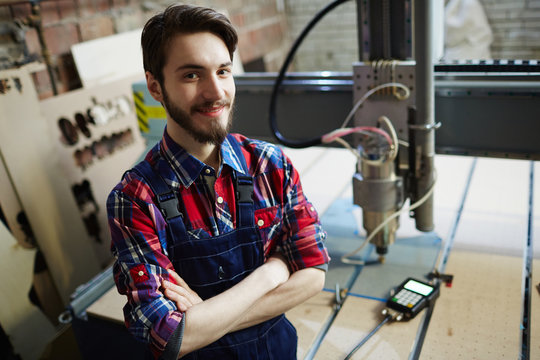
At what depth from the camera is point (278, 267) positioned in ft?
3.46

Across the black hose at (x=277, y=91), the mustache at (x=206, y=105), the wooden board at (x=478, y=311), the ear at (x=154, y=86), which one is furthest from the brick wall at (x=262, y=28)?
the wooden board at (x=478, y=311)

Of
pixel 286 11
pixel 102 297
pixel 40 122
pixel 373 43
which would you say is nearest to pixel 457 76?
pixel 373 43

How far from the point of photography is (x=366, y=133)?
1.37 metres

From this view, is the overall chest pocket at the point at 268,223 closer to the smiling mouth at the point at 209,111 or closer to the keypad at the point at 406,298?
the smiling mouth at the point at 209,111

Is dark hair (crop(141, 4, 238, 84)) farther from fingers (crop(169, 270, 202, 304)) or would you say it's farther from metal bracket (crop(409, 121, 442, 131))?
metal bracket (crop(409, 121, 442, 131))

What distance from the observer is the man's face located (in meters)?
0.90

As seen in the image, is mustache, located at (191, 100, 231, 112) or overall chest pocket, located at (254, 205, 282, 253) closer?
mustache, located at (191, 100, 231, 112)

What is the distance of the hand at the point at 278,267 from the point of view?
1.04 m

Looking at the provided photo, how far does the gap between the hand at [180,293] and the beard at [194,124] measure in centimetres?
28

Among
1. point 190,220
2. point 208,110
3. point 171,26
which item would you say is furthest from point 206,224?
point 171,26

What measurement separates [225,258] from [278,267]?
13cm

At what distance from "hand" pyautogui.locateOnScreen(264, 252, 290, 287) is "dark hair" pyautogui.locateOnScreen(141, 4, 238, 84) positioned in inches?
18.1

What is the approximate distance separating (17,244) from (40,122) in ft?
1.74

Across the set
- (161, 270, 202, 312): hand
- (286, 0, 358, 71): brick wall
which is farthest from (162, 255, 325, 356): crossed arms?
(286, 0, 358, 71): brick wall
